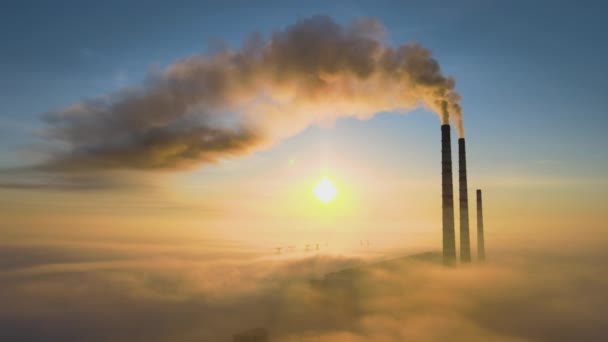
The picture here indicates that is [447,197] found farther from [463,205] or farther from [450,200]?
[463,205]

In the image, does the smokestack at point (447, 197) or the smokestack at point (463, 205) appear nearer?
the smokestack at point (447, 197)

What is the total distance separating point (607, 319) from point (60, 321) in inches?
9524

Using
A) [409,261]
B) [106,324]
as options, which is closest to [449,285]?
[409,261]

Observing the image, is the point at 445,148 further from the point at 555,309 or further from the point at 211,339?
the point at 211,339

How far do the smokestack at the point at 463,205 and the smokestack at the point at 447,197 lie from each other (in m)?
2.64

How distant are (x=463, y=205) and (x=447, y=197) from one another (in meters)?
3.70

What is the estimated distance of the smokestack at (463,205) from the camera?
29.7 m

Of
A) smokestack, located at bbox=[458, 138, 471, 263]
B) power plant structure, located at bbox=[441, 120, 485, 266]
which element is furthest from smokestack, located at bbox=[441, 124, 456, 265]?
smokestack, located at bbox=[458, 138, 471, 263]

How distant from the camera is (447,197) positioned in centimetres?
2716

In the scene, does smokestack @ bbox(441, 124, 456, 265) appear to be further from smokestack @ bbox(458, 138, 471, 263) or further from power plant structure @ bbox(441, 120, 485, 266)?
smokestack @ bbox(458, 138, 471, 263)

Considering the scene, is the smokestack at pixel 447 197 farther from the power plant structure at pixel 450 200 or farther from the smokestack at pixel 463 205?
the smokestack at pixel 463 205

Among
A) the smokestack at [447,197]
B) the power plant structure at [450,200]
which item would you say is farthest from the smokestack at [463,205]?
the smokestack at [447,197]

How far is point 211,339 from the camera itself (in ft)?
372

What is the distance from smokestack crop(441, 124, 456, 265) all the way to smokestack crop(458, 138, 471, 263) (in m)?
2.64
